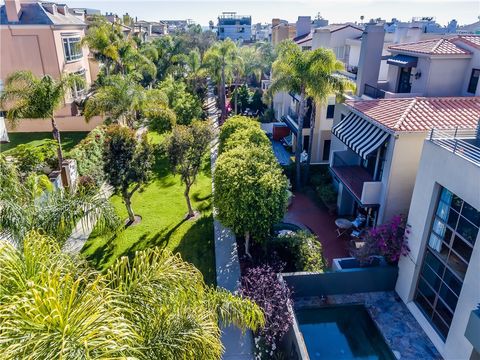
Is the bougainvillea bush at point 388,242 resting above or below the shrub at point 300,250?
above

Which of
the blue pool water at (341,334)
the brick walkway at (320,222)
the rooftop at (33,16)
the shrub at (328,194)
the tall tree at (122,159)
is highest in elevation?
the rooftop at (33,16)

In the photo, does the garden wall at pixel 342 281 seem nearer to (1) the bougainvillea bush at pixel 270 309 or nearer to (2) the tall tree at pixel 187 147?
(1) the bougainvillea bush at pixel 270 309

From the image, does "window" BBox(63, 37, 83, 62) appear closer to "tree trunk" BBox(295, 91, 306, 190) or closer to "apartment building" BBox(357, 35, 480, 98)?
"tree trunk" BBox(295, 91, 306, 190)

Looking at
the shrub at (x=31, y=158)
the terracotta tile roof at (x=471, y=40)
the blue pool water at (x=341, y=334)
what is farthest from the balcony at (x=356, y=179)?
the shrub at (x=31, y=158)

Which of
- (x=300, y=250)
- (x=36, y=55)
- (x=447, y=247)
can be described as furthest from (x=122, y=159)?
(x=36, y=55)

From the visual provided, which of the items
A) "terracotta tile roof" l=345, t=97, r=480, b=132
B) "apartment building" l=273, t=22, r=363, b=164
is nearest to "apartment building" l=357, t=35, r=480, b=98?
"terracotta tile roof" l=345, t=97, r=480, b=132

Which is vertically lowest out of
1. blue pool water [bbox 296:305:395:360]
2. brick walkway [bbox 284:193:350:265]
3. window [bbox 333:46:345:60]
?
blue pool water [bbox 296:305:395:360]

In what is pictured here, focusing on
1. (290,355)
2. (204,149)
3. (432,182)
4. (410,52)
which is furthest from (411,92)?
(290,355)
